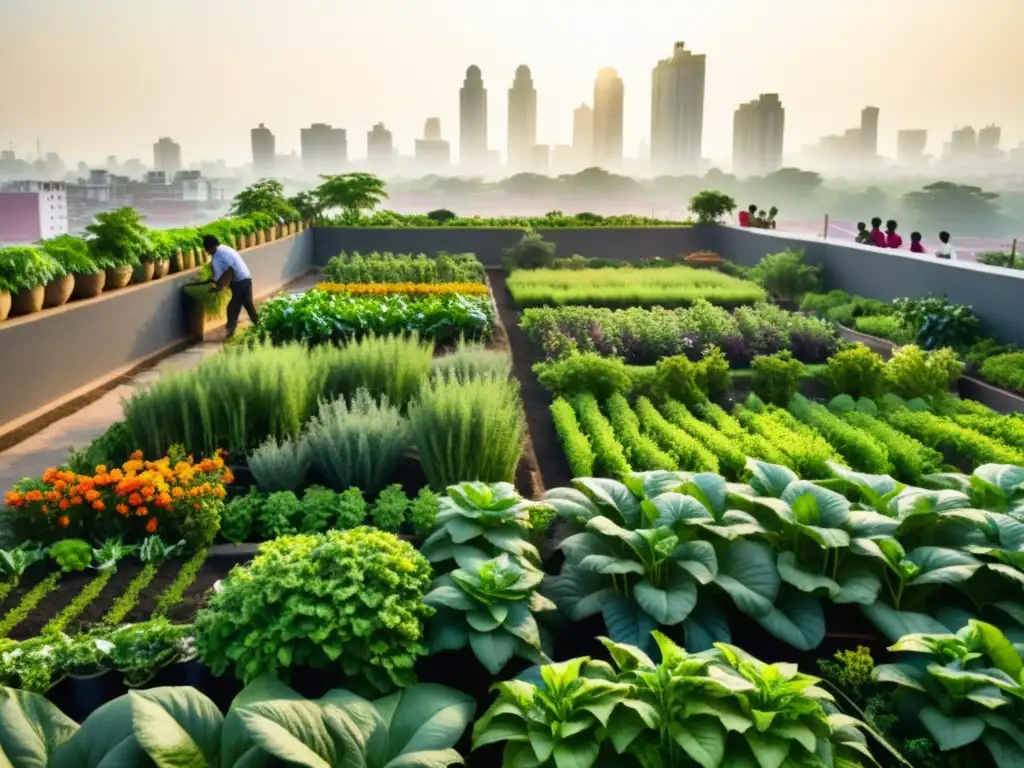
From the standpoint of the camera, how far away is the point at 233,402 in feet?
18.6

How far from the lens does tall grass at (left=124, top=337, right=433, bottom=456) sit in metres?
5.50

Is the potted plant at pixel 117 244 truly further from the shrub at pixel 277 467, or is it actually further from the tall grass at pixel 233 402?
the shrub at pixel 277 467

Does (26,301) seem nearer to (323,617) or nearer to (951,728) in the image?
(323,617)

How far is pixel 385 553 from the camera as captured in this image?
10.6ft

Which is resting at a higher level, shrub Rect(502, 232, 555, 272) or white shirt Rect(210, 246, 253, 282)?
white shirt Rect(210, 246, 253, 282)

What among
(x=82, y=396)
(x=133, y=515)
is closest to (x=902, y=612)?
(x=133, y=515)

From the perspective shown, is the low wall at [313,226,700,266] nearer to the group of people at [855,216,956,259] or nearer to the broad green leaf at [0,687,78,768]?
the group of people at [855,216,956,259]

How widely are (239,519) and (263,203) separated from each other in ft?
57.9

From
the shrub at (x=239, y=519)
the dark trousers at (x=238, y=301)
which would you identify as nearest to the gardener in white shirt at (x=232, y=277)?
the dark trousers at (x=238, y=301)

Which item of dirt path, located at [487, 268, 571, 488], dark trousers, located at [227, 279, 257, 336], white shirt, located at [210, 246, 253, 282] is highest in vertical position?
white shirt, located at [210, 246, 253, 282]

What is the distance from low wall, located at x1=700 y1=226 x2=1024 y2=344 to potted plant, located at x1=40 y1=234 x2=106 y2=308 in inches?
379

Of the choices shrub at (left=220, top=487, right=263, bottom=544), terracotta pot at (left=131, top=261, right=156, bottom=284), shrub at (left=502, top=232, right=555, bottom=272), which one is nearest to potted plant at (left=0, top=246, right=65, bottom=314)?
terracotta pot at (left=131, top=261, right=156, bottom=284)

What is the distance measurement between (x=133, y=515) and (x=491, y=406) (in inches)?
78.9

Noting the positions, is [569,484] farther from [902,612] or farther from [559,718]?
[559,718]
